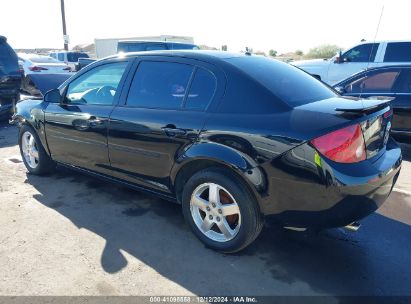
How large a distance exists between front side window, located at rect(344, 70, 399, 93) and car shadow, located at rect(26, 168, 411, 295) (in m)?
3.38

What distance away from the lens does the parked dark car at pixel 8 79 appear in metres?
8.23

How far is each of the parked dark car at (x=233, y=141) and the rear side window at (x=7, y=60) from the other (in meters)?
5.44

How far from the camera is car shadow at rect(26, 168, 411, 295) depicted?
2.67 m

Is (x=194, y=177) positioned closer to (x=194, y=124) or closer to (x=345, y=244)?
(x=194, y=124)

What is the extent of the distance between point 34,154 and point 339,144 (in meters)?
4.10

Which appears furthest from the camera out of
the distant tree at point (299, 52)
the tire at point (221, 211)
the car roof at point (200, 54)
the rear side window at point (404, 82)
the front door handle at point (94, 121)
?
the distant tree at point (299, 52)

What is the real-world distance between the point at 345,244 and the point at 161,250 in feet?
5.43

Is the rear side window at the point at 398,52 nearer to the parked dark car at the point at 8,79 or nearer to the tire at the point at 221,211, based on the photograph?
the tire at the point at 221,211

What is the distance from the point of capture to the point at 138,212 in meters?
3.89

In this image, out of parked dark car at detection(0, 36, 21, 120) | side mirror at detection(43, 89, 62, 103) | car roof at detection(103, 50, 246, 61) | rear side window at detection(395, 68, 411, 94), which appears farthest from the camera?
parked dark car at detection(0, 36, 21, 120)

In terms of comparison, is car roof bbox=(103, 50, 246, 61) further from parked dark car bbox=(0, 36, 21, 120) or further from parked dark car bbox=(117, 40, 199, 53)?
parked dark car bbox=(117, 40, 199, 53)

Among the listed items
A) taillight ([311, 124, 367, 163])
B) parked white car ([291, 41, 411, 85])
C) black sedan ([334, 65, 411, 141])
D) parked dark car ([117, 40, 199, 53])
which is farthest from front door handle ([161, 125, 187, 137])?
parked dark car ([117, 40, 199, 53])

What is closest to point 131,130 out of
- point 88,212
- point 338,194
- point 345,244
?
point 88,212

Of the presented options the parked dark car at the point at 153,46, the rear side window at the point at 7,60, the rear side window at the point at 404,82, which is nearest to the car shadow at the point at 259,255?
the rear side window at the point at 404,82
